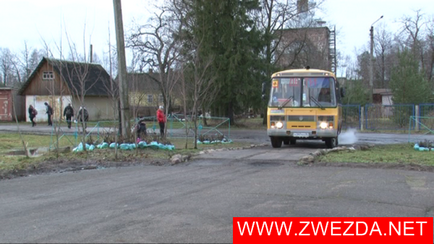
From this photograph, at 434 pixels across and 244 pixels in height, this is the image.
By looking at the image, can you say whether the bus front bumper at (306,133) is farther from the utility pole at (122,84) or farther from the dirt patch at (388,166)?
the utility pole at (122,84)

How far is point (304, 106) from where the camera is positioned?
14.8m

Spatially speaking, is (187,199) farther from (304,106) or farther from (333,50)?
(333,50)

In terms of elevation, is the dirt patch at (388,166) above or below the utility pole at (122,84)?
below

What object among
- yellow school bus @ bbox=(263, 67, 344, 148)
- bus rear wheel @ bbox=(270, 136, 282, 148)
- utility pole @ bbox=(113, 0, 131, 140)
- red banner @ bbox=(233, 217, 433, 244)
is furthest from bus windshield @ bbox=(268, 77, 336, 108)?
red banner @ bbox=(233, 217, 433, 244)

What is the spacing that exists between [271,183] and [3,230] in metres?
4.83

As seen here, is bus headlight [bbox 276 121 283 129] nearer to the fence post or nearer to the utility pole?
the utility pole

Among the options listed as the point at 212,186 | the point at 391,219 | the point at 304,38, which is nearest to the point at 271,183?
the point at 212,186

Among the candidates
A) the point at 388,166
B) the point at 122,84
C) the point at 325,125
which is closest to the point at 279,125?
the point at 325,125

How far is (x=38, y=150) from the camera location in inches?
609

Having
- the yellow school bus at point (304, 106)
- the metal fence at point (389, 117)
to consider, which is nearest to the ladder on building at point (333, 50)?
the metal fence at point (389, 117)

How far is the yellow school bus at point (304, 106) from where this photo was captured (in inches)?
579

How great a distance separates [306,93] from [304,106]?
1.70ft

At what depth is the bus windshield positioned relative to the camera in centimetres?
1483

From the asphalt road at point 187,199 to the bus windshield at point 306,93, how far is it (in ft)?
16.9
